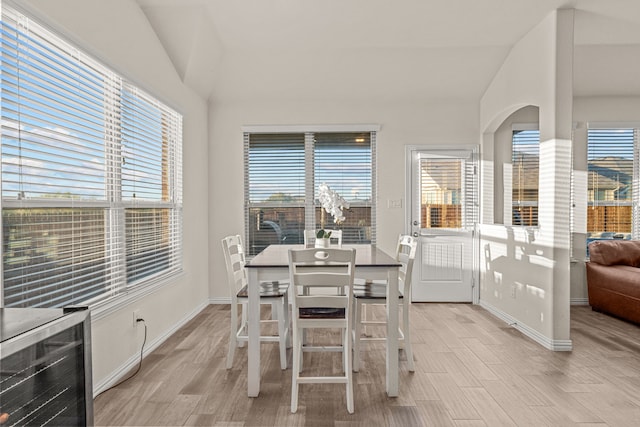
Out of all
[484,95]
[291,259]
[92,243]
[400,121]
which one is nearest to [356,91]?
[400,121]

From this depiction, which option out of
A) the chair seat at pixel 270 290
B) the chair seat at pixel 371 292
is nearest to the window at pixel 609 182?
the chair seat at pixel 371 292

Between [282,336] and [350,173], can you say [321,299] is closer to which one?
[282,336]

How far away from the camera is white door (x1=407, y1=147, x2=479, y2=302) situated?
15.9 ft

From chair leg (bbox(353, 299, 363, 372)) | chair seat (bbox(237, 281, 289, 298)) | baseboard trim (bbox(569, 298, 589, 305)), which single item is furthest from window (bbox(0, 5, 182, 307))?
baseboard trim (bbox(569, 298, 589, 305))

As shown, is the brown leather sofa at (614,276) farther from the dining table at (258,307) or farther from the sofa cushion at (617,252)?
the dining table at (258,307)

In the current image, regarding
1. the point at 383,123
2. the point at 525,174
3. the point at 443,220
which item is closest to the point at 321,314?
the point at 443,220

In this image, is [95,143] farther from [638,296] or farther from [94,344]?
[638,296]

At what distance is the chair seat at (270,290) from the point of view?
2844 mm

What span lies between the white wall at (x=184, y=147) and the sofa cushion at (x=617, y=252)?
4.65m

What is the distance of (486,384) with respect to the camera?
261 centimetres

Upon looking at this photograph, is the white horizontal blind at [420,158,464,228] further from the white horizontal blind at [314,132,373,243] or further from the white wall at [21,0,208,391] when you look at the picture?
the white wall at [21,0,208,391]

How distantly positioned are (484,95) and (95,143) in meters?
4.21

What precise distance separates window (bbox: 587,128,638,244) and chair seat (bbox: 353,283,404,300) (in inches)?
132

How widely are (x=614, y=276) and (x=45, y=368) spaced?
5.00 metres
